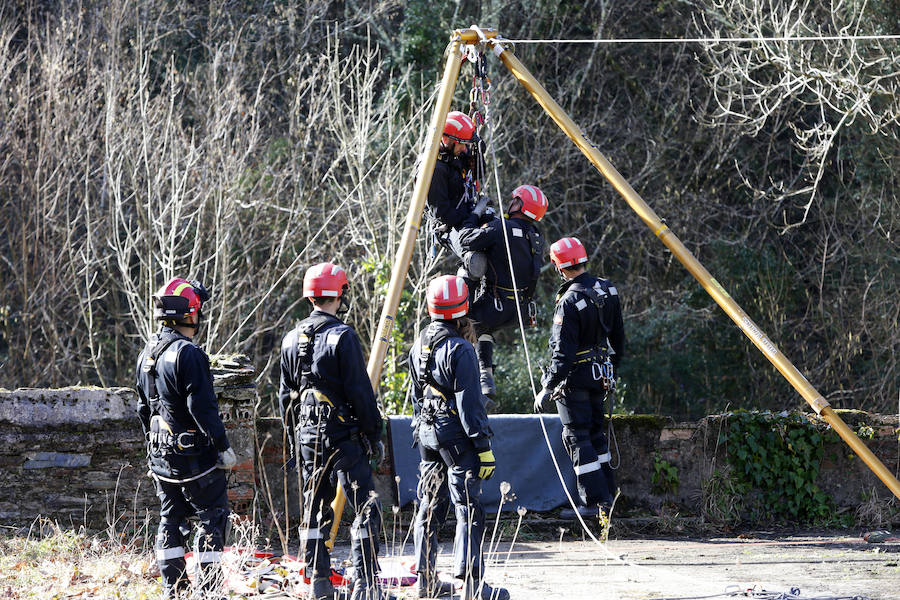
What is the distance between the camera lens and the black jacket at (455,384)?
6.87 meters

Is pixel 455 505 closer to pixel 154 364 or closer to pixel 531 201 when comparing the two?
pixel 154 364

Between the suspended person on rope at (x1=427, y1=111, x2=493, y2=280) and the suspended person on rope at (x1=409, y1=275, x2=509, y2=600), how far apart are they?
7.54 ft

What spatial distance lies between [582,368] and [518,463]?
108cm

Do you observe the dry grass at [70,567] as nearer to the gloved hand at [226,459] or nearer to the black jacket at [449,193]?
the gloved hand at [226,459]

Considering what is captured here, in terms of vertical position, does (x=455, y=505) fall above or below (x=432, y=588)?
above

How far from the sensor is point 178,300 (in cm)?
708

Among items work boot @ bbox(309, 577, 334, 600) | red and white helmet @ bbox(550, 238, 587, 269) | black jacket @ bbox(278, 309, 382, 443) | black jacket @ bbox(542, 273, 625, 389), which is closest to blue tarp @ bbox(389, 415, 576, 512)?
black jacket @ bbox(542, 273, 625, 389)

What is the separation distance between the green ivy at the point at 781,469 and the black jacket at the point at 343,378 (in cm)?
442

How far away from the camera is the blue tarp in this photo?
9.43 metres

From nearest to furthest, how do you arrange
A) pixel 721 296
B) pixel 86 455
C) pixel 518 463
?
pixel 86 455, pixel 721 296, pixel 518 463

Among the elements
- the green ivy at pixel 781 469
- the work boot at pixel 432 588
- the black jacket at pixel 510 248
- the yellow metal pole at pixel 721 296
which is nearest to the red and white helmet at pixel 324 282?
the work boot at pixel 432 588

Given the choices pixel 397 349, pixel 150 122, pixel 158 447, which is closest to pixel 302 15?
pixel 150 122

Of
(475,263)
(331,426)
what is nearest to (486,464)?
(331,426)

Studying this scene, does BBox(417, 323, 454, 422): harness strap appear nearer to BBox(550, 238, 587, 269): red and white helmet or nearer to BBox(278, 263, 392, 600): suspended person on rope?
BBox(278, 263, 392, 600): suspended person on rope
